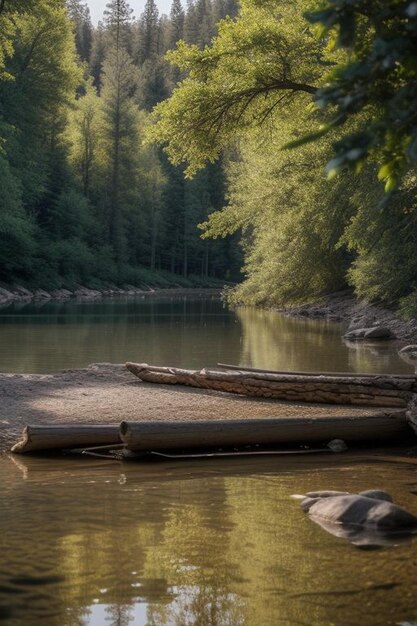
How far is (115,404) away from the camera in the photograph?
1180 cm

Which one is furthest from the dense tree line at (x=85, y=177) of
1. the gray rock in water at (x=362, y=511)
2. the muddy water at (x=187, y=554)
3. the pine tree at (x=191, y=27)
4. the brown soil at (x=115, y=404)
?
the pine tree at (x=191, y=27)

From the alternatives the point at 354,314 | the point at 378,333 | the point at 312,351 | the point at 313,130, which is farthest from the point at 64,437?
the point at 354,314

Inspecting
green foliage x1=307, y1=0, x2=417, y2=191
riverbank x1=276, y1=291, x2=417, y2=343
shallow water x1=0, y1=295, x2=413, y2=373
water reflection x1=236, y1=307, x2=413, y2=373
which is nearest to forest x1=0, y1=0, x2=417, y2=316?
green foliage x1=307, y1=0, x2=417, y2=191

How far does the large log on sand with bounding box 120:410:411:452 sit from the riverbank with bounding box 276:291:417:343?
13766 mm

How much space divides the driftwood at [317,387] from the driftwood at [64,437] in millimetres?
2919

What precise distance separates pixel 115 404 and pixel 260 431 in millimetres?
2400

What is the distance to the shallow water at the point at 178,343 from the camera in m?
18.7

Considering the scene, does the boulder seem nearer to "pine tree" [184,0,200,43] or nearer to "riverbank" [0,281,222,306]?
"riverbank" [0,281,222,306]

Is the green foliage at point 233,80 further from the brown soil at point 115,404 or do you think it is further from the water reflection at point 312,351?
the brown soil at point 115,404

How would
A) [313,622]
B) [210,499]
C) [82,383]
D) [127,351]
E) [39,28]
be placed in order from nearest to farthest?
[313,622] → [210,499] → [82,383] → [127,351] → [39,28]

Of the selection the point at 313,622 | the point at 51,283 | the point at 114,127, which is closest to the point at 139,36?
the point at 114,127

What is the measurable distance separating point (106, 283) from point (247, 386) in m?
50.4

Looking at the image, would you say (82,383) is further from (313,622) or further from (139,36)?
(139,36)

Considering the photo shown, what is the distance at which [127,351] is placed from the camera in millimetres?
20828
